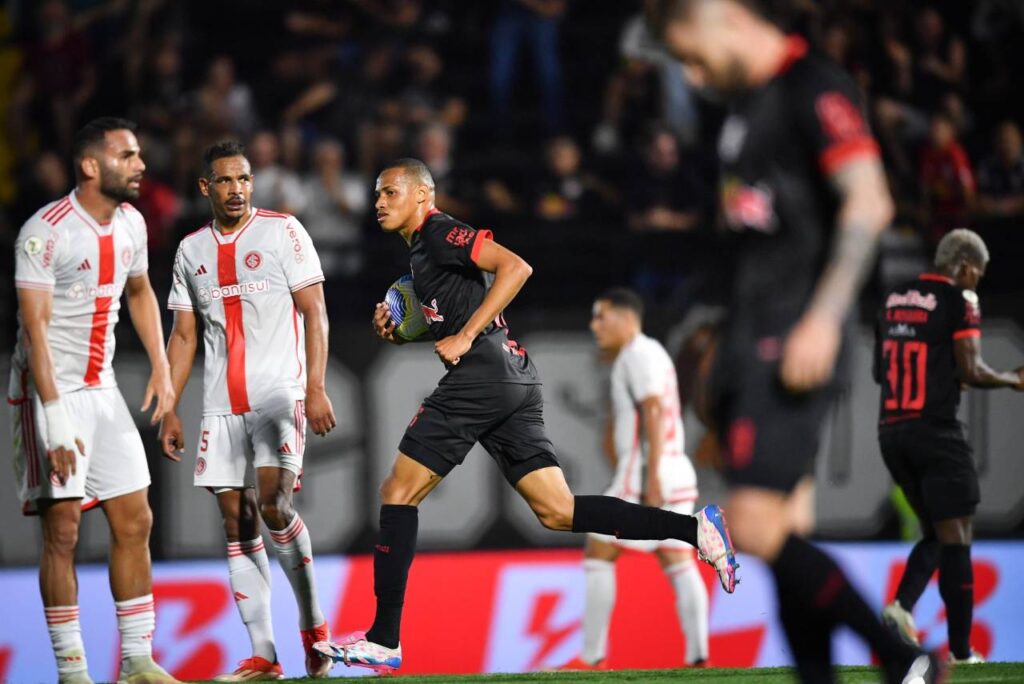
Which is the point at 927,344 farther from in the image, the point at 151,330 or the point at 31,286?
the point at 31,286

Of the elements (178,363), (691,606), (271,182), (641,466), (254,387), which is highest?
(271,182)

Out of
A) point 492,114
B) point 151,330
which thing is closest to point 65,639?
point 151,330

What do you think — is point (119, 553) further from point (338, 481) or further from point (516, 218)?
point (516, 218)

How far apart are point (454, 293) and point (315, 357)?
0.76m

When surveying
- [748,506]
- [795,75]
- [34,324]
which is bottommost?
[748,506]

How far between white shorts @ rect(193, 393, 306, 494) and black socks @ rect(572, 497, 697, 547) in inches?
54.0

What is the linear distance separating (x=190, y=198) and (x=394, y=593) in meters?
6.60

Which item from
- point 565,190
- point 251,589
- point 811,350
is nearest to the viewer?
point 811,350

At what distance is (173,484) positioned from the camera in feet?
31.6

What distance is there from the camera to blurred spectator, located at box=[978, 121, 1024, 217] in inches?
437

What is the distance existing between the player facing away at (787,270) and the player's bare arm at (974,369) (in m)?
3.60

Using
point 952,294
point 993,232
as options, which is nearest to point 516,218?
point 993,232

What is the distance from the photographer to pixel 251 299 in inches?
252

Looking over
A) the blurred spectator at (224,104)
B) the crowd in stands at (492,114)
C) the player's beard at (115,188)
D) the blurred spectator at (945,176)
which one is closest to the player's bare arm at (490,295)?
the player's beard at (115,188)
